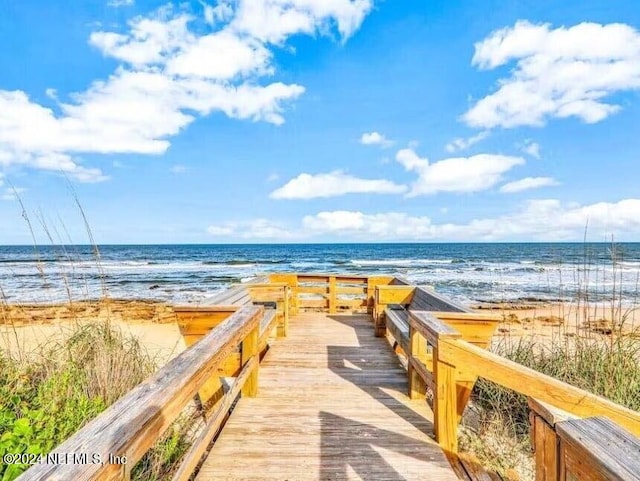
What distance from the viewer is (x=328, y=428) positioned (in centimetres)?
276

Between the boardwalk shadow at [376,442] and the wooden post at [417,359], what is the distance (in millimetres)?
168

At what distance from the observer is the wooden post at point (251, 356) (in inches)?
126

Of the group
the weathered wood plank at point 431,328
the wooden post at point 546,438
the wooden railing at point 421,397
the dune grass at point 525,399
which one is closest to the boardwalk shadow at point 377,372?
the wooden railing at point 421,397

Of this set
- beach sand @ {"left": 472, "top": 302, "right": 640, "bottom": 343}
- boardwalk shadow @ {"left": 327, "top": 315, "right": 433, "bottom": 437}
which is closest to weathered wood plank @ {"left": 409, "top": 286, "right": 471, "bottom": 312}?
beach sand @ {"left": 472, "top": 302, "right": 640, "bottom": 343}

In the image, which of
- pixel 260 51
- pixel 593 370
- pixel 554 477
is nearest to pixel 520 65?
pixel 260 51

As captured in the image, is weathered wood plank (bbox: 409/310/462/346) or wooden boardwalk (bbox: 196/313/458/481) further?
weathered wood plank (bbox: 409/310/462/346)

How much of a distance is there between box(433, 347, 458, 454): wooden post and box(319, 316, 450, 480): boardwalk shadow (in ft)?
0.34

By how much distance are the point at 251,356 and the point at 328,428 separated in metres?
0.93

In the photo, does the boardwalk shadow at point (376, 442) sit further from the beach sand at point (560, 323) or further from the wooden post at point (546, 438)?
the beach sand at point (560, 323)

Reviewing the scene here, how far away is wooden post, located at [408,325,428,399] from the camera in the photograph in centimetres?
334

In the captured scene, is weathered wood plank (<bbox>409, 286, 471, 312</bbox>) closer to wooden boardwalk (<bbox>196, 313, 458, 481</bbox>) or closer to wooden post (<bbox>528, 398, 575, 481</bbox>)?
wooden boardwalk (<bbox>196, 313, 458, 481</bbox>)

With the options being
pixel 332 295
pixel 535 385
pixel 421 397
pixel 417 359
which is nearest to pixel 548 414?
pixel 535 385

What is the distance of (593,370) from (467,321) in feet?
5.12

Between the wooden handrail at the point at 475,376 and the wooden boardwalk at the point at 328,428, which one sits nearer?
the wooden handrail at the point at 475,376
